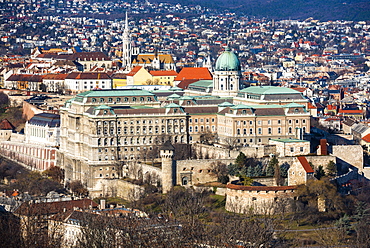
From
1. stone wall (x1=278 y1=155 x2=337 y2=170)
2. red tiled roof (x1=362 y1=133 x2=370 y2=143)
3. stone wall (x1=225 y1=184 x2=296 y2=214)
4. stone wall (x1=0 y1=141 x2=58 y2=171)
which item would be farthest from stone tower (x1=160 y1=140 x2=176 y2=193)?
red tiled roof (x1=362 y1=133 x2=370 y2=143)

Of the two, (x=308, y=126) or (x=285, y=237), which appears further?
(x=308, y=126)

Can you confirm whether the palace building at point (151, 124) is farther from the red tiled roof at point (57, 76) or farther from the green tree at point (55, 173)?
the red tiled roof at point (57, 76)

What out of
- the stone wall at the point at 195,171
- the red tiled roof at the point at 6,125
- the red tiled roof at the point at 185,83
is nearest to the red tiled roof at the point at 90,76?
the red tiled roof at the point at 185,83

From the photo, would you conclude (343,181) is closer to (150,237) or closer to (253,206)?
(253,206)

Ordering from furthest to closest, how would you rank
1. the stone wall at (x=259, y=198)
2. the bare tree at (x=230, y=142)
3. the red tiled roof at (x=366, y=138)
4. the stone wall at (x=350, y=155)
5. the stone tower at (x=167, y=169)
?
the red tiled roof at (x=366, y=138) < the bare tree at (x=230, y=142) < the stone wall at (x=350, y=155) < the stone tower at (x=167, y=169) < the stone wall at (x=259, y=198)

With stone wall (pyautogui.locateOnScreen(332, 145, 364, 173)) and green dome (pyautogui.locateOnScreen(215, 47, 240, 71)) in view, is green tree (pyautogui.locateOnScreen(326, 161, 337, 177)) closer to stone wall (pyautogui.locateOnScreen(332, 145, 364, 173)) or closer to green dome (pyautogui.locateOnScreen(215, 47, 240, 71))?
stone wall (pyautogui.locateOnScreen(332, 145, 364, 173))

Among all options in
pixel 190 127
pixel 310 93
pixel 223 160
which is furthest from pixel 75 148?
pixel 310 93

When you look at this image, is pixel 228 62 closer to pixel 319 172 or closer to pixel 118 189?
pixel 118 189

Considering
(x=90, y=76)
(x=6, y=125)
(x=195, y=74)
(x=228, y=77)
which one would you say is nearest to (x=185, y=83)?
(x=195, y=74)

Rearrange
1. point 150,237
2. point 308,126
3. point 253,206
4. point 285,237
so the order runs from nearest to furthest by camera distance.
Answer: point 150,237, point 285,237, point 253,206, point 308,126
